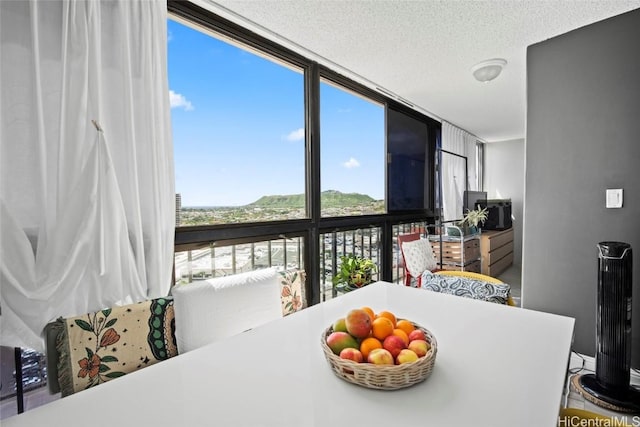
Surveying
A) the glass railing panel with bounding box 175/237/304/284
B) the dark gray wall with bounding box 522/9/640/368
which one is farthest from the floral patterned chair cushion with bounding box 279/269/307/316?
the dark gray wall with bounding box 522/9/640/368

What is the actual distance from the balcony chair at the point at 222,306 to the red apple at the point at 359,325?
719 millimetres

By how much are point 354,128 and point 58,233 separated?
281 cm

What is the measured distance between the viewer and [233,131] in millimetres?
2289

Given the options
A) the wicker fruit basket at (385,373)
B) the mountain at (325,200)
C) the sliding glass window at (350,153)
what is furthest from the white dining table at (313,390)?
the sliding glass window at (350,153)

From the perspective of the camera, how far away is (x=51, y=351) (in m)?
1.15

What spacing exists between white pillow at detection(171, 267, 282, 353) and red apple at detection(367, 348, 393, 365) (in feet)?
2.64

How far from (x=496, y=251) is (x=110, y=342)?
5211mm

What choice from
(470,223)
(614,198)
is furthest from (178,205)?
(470,223)

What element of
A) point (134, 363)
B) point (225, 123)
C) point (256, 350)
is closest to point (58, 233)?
point (134, 363)

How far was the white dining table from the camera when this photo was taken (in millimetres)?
697

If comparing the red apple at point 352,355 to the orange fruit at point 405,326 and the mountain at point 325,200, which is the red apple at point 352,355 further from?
the mountain at point 325,200

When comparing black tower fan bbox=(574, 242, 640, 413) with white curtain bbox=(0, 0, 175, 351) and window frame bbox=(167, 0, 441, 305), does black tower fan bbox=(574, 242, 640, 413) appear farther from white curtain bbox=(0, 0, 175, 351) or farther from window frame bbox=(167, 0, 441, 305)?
white curtain bbox=(0, 0, 175, 351)

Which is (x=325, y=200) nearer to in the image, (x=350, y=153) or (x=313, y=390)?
(x=350, y=153)

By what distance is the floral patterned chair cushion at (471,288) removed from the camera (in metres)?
1.63
